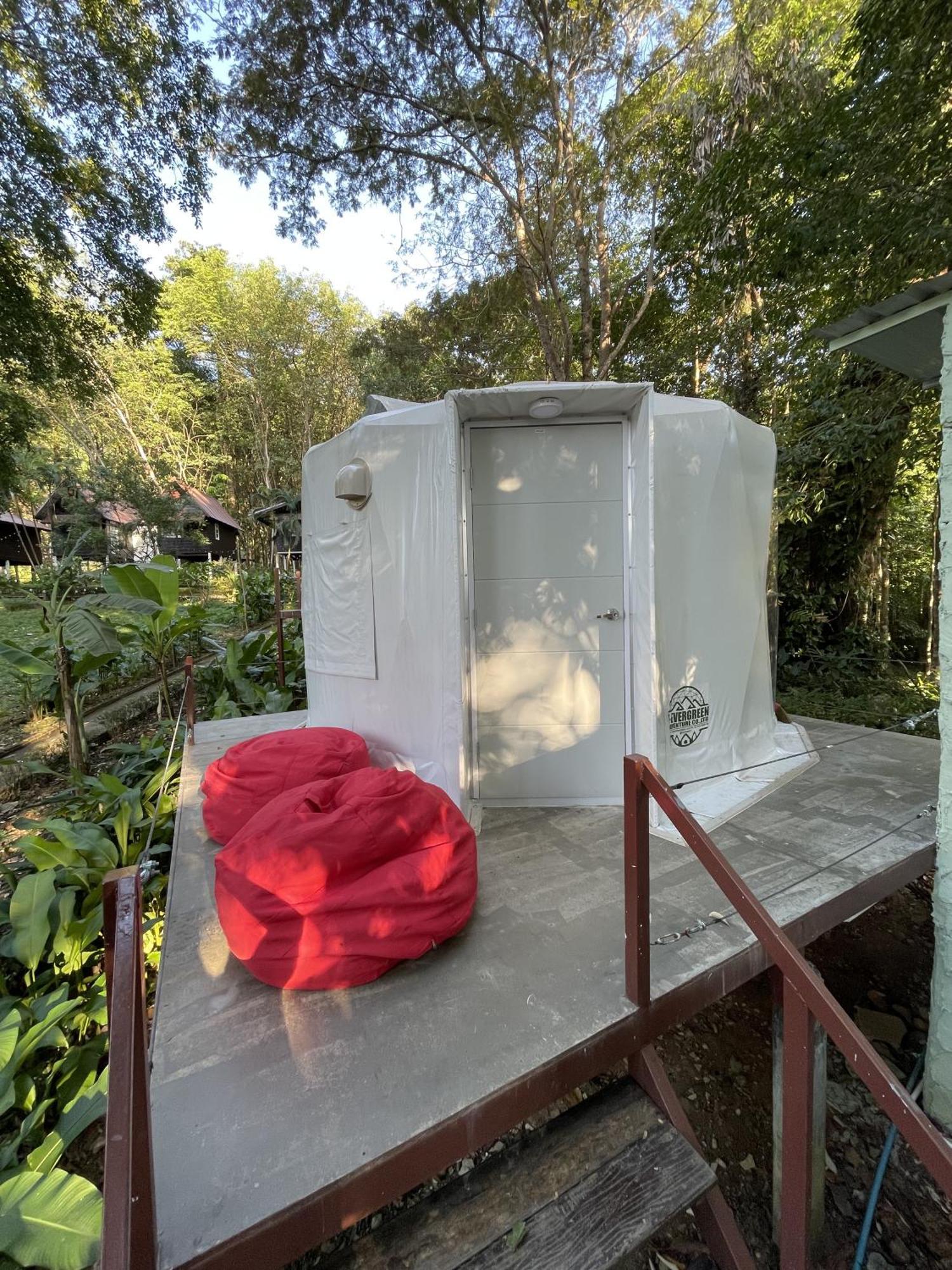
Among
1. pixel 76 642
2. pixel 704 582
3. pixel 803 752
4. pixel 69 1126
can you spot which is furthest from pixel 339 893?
pixel 76 642

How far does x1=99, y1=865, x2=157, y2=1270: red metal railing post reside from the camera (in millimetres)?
825

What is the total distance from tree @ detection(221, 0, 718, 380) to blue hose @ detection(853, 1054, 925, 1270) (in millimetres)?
8022

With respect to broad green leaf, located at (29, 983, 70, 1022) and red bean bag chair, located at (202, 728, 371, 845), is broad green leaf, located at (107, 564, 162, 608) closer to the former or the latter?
red bean bag chair, located at (202, 728, 371, 845)

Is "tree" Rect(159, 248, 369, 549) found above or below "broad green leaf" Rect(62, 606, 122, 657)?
above

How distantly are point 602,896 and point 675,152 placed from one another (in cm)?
847

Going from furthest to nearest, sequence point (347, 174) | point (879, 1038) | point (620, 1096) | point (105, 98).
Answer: point (347, 174), point (105, 98), point (879, 1038), point (620, 1096)

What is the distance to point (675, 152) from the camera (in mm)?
6555

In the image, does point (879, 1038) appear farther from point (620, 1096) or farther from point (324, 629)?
point (324, 629)

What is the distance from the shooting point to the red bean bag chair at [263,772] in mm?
3020

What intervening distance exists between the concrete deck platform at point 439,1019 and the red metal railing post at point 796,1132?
422mm

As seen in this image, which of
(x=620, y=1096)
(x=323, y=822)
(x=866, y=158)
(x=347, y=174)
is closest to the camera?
(x=620, y=1096)

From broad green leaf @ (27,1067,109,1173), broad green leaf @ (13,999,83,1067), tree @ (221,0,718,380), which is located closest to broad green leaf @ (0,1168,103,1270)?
broad green leaf @ (27,1067,109,1173)

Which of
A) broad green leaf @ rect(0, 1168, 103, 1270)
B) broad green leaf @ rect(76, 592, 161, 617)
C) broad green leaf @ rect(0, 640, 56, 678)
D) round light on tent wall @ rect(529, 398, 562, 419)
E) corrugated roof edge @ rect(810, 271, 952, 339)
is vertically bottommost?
broad green leaf @ rect(0, 1168, 103, 1270)

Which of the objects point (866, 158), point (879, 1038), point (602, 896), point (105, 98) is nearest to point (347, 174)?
point (105, 98)
